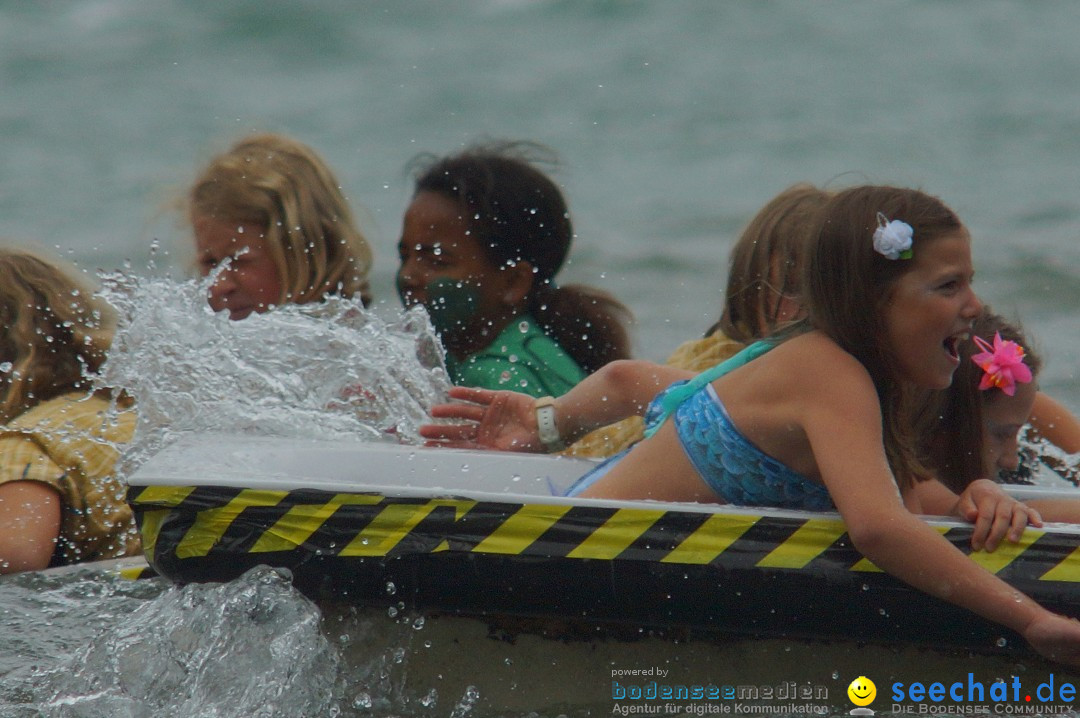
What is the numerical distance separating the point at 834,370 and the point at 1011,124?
25.3 ft

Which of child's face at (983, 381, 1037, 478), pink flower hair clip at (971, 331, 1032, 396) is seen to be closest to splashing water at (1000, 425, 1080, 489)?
child's face at (983, 381, 1037, 478)

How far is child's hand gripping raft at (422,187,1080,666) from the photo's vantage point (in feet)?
7.52

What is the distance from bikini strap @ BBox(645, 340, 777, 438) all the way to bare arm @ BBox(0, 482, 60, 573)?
1.33 m

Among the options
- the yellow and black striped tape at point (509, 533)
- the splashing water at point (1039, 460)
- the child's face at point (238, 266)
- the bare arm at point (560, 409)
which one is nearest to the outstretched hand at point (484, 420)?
the bare arm at point (560, 409)

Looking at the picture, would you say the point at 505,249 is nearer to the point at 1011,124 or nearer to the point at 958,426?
the point at 958,426

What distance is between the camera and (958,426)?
297 centimetres

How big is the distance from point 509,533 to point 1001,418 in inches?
48.6

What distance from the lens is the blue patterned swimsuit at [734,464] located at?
2508 millimetres

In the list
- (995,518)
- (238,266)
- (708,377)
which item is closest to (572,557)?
(708,377)

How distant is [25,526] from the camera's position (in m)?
3.09

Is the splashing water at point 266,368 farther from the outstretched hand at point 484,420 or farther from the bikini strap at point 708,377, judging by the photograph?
the bikini strap at point 708,377

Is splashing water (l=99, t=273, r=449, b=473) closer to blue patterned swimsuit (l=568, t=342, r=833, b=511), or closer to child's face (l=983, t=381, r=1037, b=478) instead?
blue patterned swimsuit (l=568, t=342, r=833, b=511)

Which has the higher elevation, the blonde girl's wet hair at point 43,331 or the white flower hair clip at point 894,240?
the white flower hair clip at point 894,240

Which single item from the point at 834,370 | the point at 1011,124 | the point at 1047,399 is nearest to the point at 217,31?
the point at 1011,124
